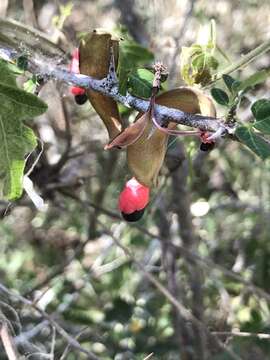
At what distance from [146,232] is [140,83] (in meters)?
0.86

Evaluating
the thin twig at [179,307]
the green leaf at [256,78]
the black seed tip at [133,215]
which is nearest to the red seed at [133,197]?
the black seed tip at [133,215]

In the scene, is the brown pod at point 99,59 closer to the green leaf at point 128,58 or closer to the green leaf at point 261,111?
the green leaf at point 128,58

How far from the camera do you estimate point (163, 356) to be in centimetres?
190

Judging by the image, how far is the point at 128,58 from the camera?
85 cm

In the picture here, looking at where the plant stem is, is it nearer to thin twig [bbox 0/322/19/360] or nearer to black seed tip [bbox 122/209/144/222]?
black seed tip [bbox 122/209/144/222]

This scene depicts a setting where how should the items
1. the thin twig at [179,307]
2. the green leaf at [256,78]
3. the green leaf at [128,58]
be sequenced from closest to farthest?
the green leaf at [256,78]
the green leaf at [128,58]
the thin twig at [179,307]

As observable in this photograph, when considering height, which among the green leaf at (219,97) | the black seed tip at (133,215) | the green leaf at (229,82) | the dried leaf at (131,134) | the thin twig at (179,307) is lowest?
the thin twig at (179,307)

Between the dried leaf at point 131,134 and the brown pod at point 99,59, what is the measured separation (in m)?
0.06

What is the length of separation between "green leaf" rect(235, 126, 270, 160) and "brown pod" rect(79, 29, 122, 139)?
18 cm

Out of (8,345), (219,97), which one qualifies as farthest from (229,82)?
(8,345)

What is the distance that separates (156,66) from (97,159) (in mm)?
1055

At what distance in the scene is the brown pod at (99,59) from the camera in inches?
34.0

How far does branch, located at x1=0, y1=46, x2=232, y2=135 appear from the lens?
0.78 m

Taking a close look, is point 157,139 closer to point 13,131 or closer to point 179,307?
point 13,131
